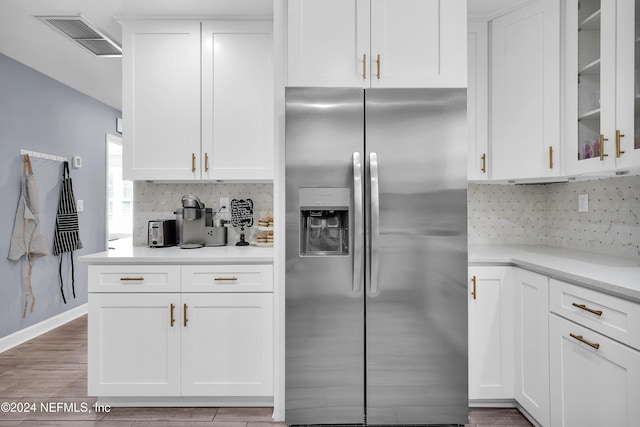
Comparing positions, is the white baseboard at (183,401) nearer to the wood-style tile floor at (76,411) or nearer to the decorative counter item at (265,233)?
the wood-style tile floor at (76,411)

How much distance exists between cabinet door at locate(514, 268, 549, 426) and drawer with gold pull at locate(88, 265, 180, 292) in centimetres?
197

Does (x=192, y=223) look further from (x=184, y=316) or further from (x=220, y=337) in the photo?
(x=220, y=337)

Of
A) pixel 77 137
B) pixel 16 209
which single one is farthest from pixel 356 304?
pixel 77 137

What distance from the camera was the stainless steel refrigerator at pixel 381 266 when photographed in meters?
1.95

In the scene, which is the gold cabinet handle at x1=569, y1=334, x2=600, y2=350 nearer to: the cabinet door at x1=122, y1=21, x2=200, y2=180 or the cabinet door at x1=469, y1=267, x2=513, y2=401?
the cabinet door at x1=469, y1=267, x2=513, y2=401

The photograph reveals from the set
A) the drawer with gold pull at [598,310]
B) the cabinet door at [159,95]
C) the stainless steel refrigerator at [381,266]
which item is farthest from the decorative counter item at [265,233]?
the drawer with gold pull at [598,310]

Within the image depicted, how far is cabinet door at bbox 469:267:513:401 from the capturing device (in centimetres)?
218

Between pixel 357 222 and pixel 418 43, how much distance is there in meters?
1.03

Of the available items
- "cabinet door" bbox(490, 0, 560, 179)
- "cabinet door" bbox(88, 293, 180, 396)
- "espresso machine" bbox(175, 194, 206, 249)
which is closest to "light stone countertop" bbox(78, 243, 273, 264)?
"cabinet door" bbox(88, 293, 180, 396)

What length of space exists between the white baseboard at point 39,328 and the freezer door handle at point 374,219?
3328 millimetres

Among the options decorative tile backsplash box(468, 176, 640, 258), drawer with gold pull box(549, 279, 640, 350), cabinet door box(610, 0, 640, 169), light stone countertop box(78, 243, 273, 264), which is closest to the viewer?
drawer with gold pull box(549, 279, 640, 350)

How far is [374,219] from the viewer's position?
75.1 inches

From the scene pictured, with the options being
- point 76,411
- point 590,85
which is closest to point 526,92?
point 590,85

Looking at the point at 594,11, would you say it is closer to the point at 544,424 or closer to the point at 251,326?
the point at 544,424
